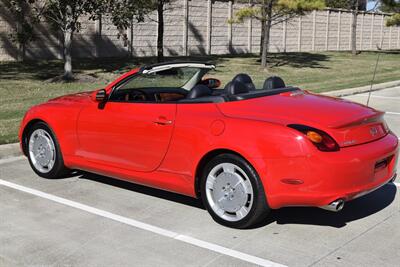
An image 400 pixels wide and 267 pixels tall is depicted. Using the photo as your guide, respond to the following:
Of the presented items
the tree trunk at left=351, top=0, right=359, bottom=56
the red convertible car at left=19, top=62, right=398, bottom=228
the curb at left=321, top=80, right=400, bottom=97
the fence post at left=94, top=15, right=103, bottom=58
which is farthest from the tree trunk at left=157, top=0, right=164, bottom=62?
the tree trunk at left=351, top=0, right=359, bottom=56

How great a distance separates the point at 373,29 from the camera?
150 feet

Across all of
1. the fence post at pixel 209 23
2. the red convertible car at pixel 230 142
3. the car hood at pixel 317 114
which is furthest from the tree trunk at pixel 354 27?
the car hood at pixel 317 114

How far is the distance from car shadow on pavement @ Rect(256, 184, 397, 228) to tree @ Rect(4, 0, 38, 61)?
15.0 metres

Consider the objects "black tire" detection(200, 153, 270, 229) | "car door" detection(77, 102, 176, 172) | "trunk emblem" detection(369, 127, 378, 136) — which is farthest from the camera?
"car door" detection(77, 102, 176, 172)

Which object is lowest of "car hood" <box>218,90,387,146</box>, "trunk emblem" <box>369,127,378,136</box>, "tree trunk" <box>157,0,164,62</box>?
"trunk emblem" <box>369,127,378,136</box>

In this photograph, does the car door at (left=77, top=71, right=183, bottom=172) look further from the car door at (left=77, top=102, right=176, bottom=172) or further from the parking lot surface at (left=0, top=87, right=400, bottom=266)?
the parking lot surface at (left=0, top=87, right=400, bottom=266)

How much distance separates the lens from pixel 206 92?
520cm

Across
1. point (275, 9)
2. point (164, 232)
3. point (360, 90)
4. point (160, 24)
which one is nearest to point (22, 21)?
point (160, 24)

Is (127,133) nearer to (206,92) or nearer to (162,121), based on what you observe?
(162,121)

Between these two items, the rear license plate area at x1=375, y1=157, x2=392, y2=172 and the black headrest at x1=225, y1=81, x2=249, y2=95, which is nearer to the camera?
the rear license plate area at x1=375, y1=157, x2=392, y2=172

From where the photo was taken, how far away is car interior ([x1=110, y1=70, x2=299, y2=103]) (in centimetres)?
502

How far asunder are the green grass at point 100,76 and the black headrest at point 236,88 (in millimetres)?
693

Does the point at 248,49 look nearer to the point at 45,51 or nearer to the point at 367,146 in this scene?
the point at 45,51

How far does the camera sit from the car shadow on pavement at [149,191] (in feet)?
18.1
